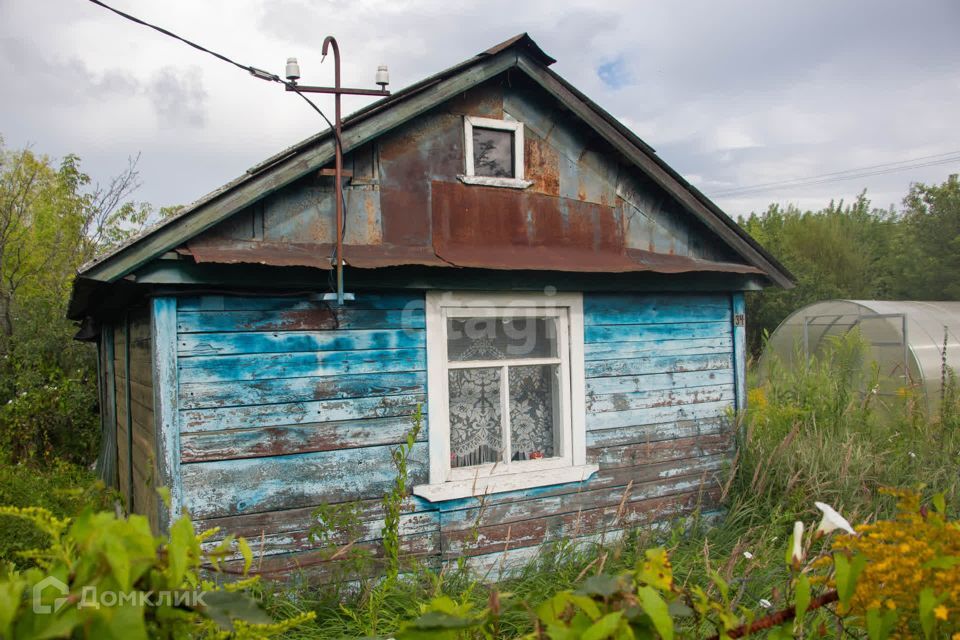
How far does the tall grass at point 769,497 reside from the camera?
→ 163 inches

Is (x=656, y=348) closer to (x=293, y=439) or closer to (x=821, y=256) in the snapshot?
(x=293, y=439)

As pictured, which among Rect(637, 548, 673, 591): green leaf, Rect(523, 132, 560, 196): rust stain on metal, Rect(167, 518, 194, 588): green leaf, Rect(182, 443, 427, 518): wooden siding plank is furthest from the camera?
Rect(523, 132, 560, 196): rust stain on metal

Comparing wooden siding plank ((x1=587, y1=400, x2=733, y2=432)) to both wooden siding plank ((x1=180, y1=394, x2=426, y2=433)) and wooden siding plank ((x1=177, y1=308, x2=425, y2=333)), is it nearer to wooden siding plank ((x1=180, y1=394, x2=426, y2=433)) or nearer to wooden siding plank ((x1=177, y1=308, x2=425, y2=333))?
wooden siding plank ((x1=180, y1=394, x2=426, y2=433))

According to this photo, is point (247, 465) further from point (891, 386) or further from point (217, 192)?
point (891, 386)

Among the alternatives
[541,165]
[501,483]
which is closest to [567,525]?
[501,483]

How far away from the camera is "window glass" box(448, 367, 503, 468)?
202 inches

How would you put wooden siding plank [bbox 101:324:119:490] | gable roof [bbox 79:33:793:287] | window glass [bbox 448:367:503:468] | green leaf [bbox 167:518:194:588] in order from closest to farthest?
green leaf [bbox 167:518:194:588] → gable roof [bbox 79:33:793:287] → window glass [bbox 448:367:503:468] → wooden siding plank [bbox 101:324:119:490]

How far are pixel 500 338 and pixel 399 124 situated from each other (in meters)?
1.81

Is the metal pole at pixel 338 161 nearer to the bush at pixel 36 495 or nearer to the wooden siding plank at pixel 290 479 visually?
the wooden siding plank at pixel 290 479

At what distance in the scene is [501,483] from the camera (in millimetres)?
5102

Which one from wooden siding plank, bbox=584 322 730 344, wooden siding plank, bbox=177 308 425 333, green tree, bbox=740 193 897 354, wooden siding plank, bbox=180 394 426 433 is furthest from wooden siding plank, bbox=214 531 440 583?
green tree, bbox=740 193 897 354

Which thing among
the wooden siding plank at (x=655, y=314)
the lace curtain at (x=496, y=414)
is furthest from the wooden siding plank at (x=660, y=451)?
the wooden siding plank at (x=655, y=314)

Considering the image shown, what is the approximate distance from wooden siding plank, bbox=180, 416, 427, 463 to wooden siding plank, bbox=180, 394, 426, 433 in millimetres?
38

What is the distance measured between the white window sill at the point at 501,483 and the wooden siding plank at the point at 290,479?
0.15m
